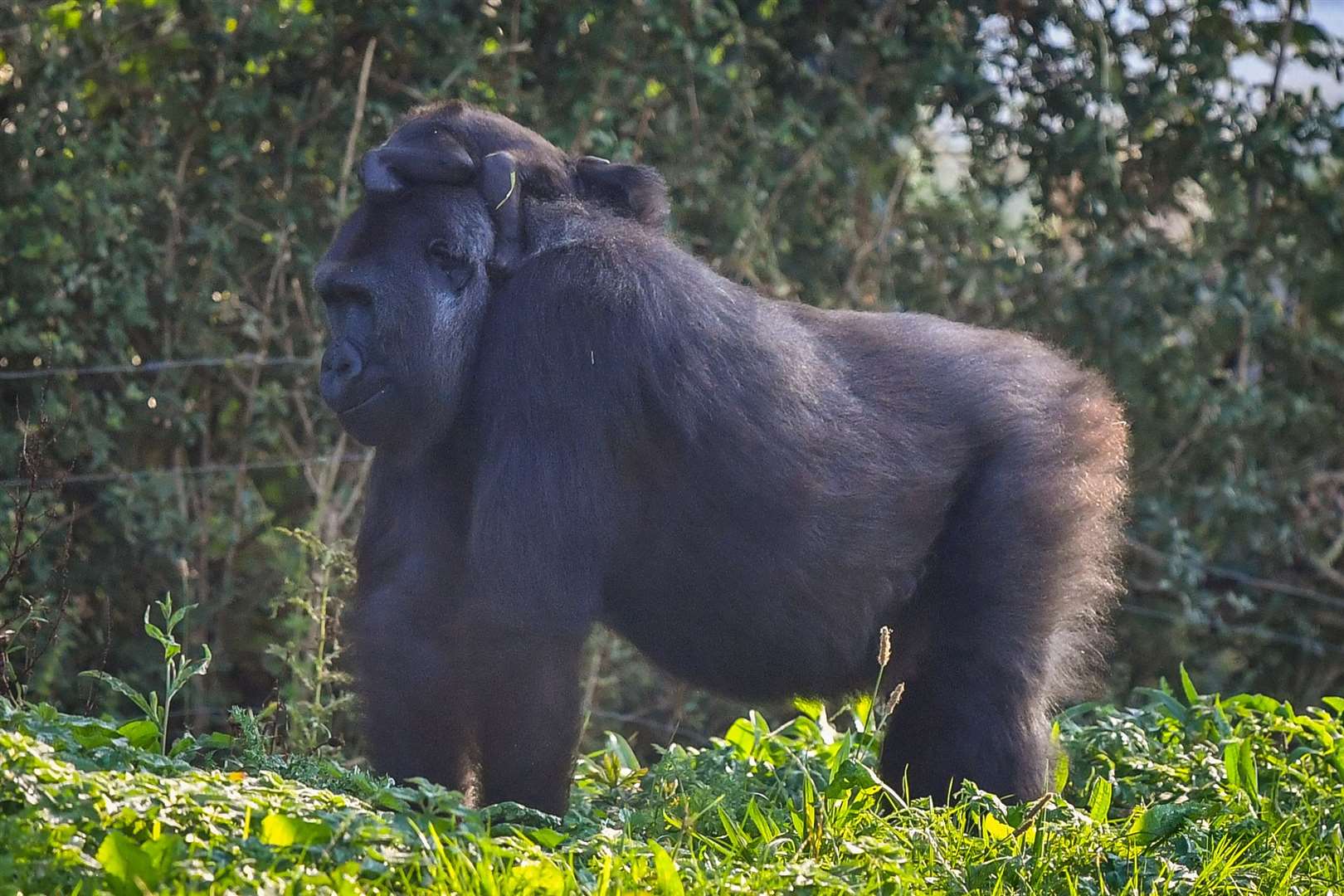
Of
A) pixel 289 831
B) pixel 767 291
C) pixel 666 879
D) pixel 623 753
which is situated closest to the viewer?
pixel 289 831

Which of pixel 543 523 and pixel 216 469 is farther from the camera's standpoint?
pixel 216 469

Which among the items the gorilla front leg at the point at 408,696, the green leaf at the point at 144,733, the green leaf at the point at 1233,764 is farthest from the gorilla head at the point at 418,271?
the green leaf at the point at 1233,764

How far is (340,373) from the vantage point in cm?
403

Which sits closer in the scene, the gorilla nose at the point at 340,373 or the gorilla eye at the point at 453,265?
the gorilla nose at the point at 340,373

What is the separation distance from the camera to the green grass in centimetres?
258

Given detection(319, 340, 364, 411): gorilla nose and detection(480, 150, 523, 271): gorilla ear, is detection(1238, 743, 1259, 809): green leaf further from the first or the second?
detection(319, 340, 364, 411): gorilla nose

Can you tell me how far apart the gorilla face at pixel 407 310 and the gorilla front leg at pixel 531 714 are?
674 mm

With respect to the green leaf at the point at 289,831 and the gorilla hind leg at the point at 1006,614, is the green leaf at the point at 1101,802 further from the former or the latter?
the green leaf at the point at 289,831

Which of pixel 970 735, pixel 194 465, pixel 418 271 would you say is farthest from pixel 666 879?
pixel 194 465

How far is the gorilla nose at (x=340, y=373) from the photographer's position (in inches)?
157

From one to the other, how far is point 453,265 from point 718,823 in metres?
1.59

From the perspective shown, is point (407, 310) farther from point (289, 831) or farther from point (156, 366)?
point (156, 366)

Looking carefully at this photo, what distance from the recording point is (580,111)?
21.3 feet

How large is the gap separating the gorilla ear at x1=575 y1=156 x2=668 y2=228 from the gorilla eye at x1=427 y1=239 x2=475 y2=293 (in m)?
0.46
